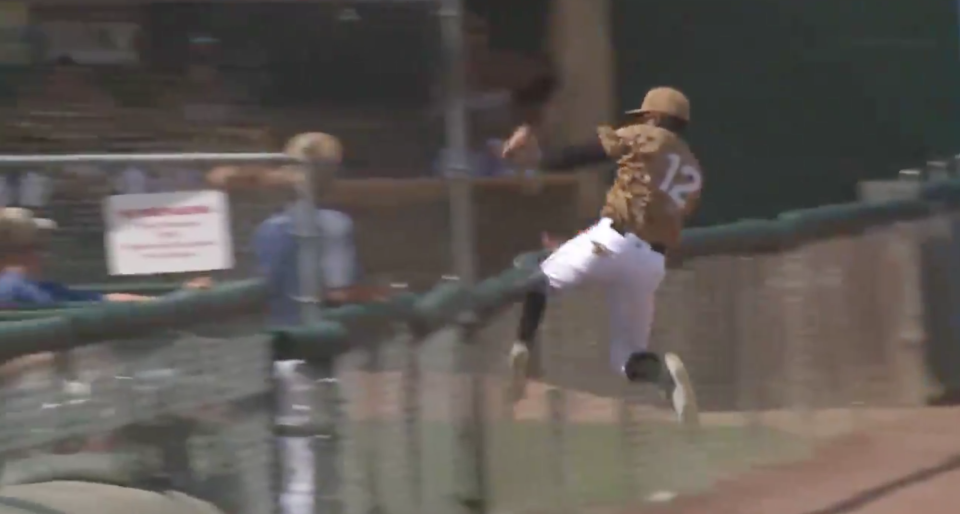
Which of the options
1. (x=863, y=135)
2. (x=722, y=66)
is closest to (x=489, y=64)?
(x=722, y=66)

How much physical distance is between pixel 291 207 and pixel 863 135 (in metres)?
7.40

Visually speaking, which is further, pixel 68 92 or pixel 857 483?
pixel 857 483

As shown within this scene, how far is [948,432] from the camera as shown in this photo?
27.1 ft

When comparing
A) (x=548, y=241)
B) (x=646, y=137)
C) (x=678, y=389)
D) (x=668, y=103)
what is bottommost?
(x=678, y=389)

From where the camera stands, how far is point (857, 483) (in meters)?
7.00

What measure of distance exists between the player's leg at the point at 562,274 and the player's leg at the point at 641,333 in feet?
0.32

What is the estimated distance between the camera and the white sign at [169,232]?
187 inches

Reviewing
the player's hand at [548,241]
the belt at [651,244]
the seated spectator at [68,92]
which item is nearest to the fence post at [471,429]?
the belt at [651,244]

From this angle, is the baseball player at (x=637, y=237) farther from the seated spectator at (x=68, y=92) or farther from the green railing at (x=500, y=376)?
the seated spectator at (x=68, y=92)

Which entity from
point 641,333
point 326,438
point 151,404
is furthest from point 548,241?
point 151,404

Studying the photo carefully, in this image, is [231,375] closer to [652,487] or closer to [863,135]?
[652,487]

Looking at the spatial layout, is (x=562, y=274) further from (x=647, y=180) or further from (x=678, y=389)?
(x=678, y=389)

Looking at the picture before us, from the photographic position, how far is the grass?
5188mm

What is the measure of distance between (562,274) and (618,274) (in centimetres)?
29
